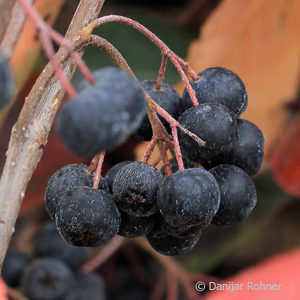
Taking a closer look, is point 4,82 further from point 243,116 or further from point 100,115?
point 243,116

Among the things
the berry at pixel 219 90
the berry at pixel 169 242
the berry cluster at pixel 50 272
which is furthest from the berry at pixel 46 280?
the berry at pixel 219 90

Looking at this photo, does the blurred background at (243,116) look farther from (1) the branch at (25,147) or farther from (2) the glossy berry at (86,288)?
(1) the branch at (25,147)

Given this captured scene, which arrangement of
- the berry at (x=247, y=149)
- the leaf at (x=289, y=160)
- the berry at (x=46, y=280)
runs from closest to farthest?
the berry at (x=247, y=149) < the berry at (x=46, y=280) < the leaf at (x=289, y=160)

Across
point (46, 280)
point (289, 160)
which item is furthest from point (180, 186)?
point (289, 160)

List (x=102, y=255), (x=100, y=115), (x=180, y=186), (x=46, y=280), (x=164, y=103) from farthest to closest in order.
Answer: (x=102, y=255)
(x=46, y=280)
(x=164, y=103)
(x=180, y=186)
(x=100, y=115)

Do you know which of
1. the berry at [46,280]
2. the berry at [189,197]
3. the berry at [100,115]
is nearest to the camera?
the berry at [100,115]

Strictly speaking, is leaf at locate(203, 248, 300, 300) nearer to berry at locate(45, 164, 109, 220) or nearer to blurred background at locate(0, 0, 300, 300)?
berry at locate(45, 164, 109, 220)

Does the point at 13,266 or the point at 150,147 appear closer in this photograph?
the point at 150,147

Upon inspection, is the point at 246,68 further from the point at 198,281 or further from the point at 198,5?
the point at 198,281
